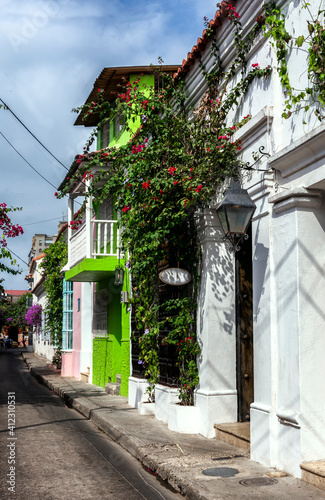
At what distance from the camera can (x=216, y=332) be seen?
7.83 meters

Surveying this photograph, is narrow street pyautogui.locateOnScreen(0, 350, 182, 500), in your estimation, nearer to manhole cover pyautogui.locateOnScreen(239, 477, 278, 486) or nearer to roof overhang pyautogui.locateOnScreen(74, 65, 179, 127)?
manhole cover pyautogui.locateOnScreen(239, 477, 278, 486)

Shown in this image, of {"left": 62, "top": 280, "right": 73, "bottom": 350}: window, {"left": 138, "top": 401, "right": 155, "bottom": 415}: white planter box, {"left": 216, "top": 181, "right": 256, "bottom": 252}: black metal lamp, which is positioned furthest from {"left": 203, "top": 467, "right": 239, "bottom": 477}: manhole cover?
{"left": 62, "top": 280, "right": 73, "bottom": 350}: window

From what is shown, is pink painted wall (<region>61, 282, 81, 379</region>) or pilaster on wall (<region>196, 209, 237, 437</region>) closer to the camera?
pilaster on wall (<region>196, 209, 237, 437</region>)

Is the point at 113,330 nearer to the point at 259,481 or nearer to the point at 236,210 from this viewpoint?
the point at 236,210

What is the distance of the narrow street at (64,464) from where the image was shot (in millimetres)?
5340

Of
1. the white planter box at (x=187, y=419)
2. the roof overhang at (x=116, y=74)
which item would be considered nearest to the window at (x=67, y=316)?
the roof overhang at (x=116, y=74)

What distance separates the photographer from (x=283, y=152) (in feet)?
19.1

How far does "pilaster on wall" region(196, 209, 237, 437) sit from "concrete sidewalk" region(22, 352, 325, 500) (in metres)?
0.45

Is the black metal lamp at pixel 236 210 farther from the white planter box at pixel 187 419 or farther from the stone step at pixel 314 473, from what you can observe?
the white planter box at pixel 187 419

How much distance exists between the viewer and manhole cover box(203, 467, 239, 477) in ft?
18.4

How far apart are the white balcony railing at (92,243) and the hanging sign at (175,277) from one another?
4213mm

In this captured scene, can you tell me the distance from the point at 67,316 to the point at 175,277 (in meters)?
12.3

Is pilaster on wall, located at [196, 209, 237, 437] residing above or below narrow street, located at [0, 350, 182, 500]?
above

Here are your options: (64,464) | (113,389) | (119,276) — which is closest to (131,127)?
(119,276)
